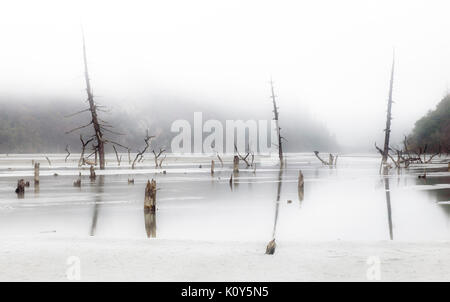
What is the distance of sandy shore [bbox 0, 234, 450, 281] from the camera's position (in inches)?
276

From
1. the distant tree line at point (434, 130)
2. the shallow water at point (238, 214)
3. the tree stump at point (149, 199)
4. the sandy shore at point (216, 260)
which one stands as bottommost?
the shallow water at point (238, 214)

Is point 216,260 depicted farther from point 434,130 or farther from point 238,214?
point 434,130

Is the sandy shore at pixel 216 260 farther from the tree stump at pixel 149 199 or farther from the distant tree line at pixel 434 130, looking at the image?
the distant tree line at pixel 434 130

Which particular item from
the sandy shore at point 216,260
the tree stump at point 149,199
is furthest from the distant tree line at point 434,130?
the sandy shore at point 216,260

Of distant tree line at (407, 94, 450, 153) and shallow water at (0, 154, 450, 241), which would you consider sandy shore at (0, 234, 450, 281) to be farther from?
distant tree line at (407, 94, 450, 153)

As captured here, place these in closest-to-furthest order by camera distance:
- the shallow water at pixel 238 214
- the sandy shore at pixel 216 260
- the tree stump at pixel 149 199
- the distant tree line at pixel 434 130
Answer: the sandy shore at pixel 216 260
the shallow water at pixel 238 214
the tree stump at pixel 149 199
the distant tree line at pixel 434 130

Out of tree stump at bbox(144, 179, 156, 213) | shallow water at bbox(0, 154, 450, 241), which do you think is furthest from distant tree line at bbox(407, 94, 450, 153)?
tree stump at bbox(144, 179, 156, 213)

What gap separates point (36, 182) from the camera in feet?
94.2

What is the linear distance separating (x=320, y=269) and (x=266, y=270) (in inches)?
31.9

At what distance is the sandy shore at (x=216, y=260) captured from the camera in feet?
23.0

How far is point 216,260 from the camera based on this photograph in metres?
8.00

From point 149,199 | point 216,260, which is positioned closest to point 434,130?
point 149,199
